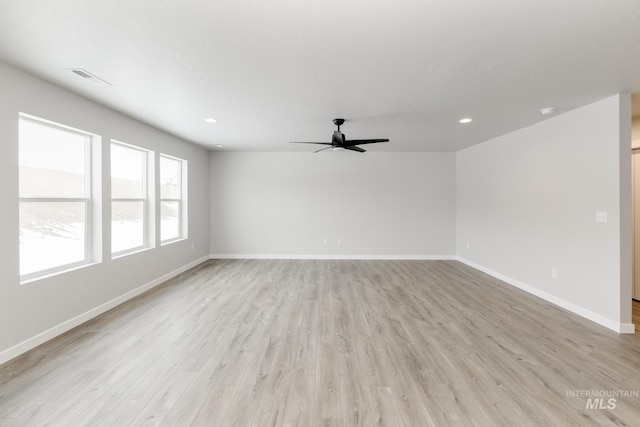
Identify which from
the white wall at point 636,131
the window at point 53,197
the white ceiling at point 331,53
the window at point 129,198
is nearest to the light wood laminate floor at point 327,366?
the window at point 53,197

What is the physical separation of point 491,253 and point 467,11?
4.80 meters

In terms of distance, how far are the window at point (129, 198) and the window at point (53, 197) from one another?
15.7 inches

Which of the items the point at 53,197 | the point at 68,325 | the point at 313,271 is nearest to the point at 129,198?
the point at 53,197

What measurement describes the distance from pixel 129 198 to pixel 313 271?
11.0ft

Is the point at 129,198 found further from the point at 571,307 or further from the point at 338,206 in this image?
the point at 571,307

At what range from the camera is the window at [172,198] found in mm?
5035

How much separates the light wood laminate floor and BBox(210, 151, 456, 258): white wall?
2.81 m

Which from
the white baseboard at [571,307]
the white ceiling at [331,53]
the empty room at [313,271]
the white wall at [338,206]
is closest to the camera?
the white ceiling at [331,53]

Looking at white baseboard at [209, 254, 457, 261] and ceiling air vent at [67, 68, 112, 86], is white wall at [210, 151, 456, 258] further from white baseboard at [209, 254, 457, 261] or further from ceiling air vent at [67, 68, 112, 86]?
ceiling air vent at [67, 68, 112, 86]

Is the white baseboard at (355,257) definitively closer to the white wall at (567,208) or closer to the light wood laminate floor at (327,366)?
the white wall at (567,208)

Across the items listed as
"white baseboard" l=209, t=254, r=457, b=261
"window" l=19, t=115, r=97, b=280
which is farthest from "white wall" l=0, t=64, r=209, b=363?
"white baseboard" l=209, t=254, r=457, b=261

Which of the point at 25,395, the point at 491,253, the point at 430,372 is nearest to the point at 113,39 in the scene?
the point at 25,395

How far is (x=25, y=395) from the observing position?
1.92 m

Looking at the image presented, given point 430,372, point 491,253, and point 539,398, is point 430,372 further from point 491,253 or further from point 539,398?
point 491,253
